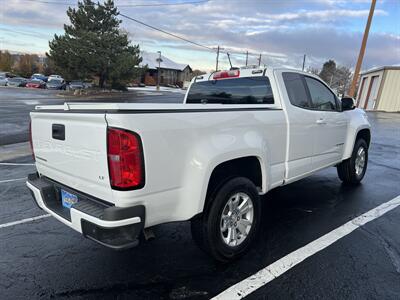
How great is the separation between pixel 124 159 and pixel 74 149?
0.63 m

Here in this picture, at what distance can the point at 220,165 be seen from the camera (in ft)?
11.1

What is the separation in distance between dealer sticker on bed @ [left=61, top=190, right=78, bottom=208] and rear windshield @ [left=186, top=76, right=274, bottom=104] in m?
2.46

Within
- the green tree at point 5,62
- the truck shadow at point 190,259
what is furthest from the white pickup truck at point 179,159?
the green tree at point 5,62

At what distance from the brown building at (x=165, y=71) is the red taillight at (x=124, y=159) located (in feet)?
237

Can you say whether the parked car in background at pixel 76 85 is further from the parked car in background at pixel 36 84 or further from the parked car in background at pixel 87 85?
the parked car in background at pixel 36 84

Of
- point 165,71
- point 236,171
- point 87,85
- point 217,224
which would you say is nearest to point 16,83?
point 87,85

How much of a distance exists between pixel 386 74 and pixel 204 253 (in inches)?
1271

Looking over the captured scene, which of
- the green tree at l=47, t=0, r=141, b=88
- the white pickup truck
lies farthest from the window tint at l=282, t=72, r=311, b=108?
the green tree at l=47, t=0, r=141, b=88

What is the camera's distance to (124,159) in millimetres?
2600

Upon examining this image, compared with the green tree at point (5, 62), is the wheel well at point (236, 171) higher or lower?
higher

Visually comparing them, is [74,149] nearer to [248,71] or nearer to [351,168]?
[248,71]

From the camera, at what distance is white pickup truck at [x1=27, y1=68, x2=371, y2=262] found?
2637mm

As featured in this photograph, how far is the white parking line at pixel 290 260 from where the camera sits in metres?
3.00

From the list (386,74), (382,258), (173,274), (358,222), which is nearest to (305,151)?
(358,222)
